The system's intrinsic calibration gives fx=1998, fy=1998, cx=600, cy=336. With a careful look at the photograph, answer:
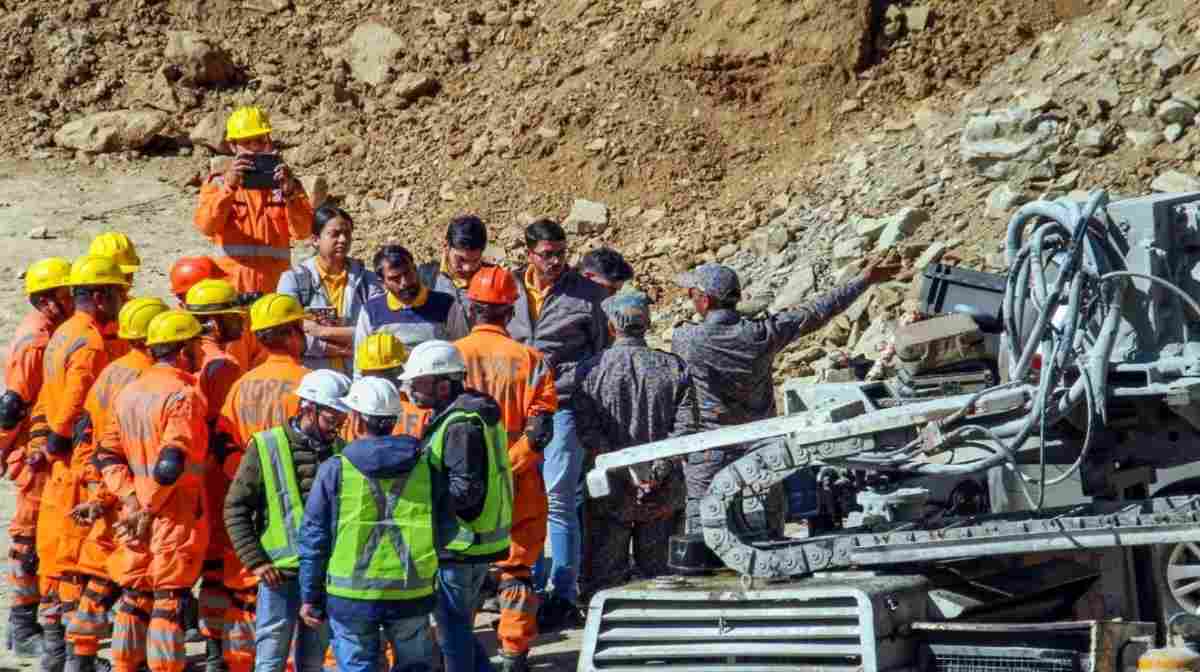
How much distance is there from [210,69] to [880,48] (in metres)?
8.26

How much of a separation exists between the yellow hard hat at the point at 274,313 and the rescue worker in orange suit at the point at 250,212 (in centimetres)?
285

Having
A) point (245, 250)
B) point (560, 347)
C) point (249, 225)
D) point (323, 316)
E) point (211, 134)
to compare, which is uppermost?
point (211, 134)

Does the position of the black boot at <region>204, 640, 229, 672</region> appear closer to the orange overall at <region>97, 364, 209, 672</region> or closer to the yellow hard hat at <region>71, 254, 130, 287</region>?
the orange overall at <region>97, 364, 209, 672</region>

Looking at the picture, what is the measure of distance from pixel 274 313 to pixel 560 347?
2.07 m

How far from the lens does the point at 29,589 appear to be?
1089 centimetres

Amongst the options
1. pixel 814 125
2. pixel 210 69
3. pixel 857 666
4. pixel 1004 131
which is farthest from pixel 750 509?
pixel 210 69

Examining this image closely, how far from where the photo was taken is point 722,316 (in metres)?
10.4

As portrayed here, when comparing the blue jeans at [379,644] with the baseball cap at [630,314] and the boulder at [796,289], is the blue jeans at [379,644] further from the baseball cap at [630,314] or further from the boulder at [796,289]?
the boulder at [796,289]

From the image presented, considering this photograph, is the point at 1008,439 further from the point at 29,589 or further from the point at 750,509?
the point at 29,589

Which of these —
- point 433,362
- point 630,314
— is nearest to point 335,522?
point 433,362

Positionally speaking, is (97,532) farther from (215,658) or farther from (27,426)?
(27,426)

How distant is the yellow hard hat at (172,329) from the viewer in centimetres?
922

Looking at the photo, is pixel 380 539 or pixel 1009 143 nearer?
pixel 380 539

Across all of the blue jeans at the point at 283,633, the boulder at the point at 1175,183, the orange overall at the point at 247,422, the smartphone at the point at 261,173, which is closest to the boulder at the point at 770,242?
the boulder at the point at 1175,183
